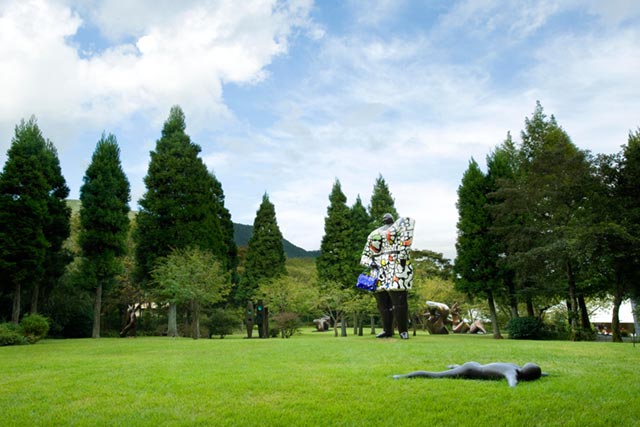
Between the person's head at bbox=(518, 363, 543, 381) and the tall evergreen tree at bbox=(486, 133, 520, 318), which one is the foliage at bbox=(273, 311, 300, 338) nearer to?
the tall evergreen tree at bbox=(486, 133, 520, 318)

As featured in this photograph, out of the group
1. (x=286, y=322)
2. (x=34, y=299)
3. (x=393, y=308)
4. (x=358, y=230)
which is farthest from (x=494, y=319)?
(x=34, y=299)

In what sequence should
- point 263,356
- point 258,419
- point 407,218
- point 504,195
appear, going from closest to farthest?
point 258,419
point 263,356
point 407,218
point 504,195

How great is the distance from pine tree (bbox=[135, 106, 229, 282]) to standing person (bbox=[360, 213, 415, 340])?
12337mm

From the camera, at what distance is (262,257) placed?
32.7 metres

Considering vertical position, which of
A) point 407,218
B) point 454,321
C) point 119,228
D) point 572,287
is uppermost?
point 119,228

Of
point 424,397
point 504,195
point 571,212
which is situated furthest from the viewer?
point 504,195

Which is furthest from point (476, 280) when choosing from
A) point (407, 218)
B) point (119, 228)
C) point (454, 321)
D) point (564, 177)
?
point (119, 228)

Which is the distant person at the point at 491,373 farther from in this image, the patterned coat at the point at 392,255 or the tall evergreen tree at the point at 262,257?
the tall evergreen tree at the point at 262,257

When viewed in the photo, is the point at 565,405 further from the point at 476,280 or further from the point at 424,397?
the point at 476,280

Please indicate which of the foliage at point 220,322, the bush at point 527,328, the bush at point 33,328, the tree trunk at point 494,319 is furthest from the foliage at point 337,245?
the bush at point 33,328

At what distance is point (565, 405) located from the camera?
14.3 ft

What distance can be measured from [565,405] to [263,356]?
19.3 ft

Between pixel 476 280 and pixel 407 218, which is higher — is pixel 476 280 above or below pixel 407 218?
below

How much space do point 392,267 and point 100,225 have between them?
1498 cm
